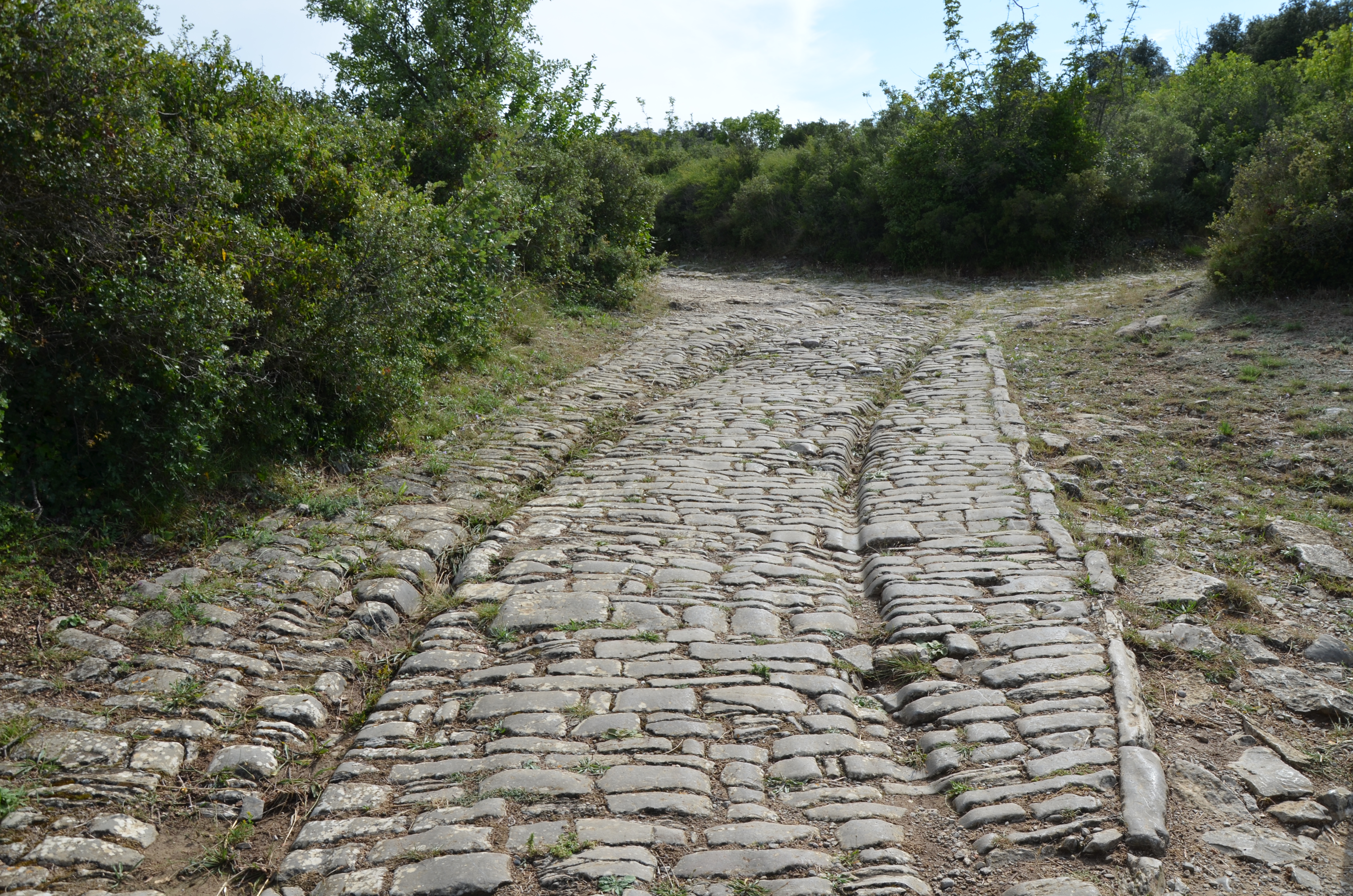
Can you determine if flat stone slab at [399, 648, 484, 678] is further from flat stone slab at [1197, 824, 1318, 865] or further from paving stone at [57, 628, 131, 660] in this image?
flat stone slab at [1197, 824, 1318, 865]

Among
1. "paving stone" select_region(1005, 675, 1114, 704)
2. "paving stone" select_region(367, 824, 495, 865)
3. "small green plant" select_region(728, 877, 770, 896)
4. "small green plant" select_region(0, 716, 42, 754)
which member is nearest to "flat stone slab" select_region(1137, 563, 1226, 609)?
"paving stone" select_region(1005, 675, 1114, 704)

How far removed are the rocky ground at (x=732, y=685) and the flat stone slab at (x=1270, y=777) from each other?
0.01m

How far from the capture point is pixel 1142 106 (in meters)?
25.4

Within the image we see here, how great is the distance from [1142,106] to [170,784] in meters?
28.8

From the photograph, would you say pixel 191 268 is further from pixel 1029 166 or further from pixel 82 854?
pixel 1029 166

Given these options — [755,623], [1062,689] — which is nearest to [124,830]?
[755,623]

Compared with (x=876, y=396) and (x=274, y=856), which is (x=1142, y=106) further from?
(x=274, y=856)

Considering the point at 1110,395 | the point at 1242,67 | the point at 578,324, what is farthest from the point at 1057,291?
the point at 1242,67

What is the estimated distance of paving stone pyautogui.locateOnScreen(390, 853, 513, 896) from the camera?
315cm

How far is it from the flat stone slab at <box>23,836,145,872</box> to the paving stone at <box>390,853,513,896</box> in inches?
40.7

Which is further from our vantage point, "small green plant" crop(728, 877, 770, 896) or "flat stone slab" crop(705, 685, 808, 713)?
"flat stone slab" crop(705, 685, 808, 713)

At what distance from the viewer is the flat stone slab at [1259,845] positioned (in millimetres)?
3314

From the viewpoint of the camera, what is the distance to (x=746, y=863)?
3.28m

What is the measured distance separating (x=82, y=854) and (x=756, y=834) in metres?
2.50
